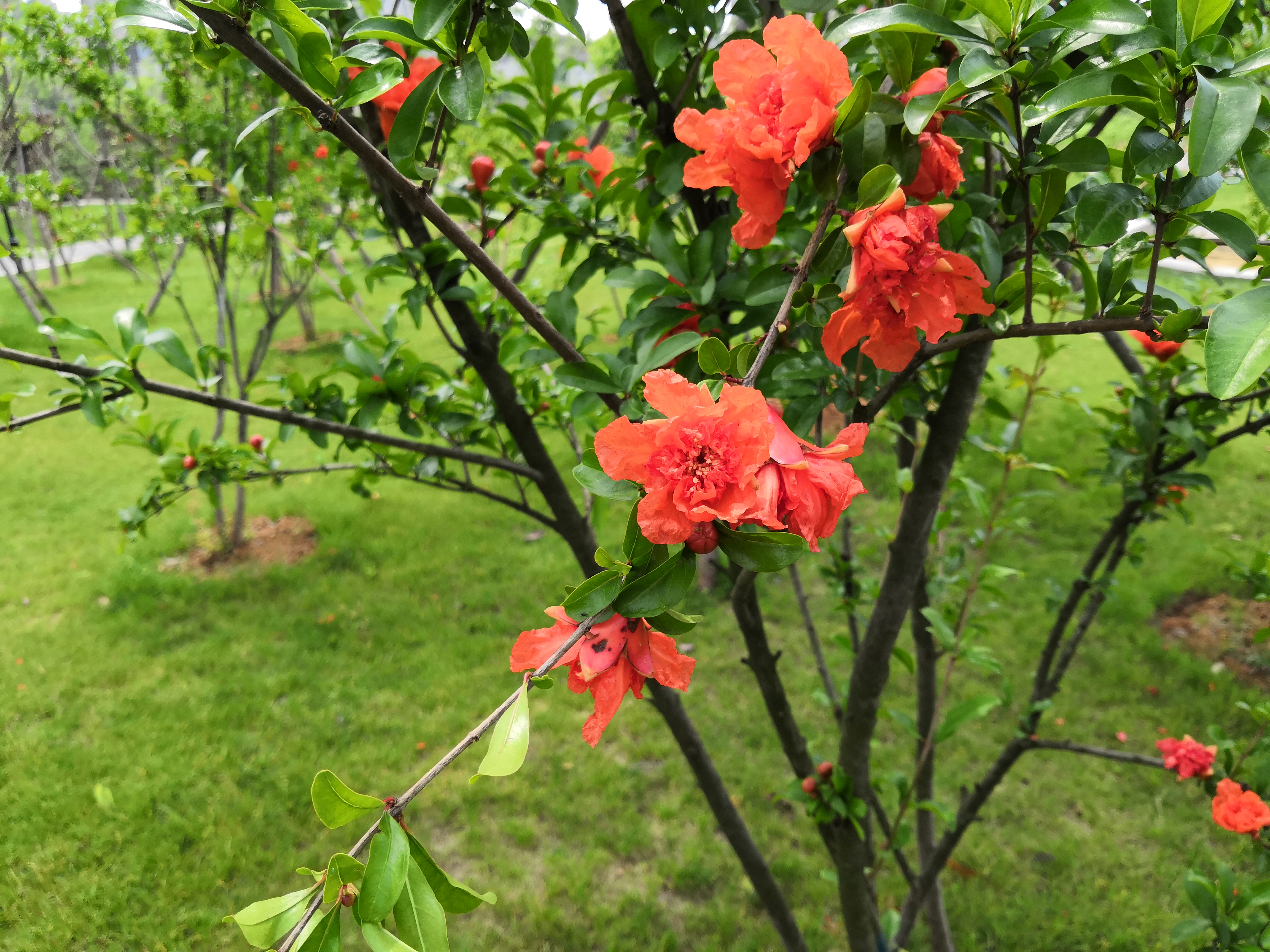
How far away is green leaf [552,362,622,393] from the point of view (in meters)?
1.03

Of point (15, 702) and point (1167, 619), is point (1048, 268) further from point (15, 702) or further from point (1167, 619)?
point (15, 702)

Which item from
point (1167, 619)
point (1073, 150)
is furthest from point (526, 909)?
point (1167, 619)

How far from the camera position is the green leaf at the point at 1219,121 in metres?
0.54

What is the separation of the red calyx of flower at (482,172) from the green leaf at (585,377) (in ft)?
2.62

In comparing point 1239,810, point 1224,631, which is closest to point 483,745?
point 1239,810

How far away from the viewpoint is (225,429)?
657 cm

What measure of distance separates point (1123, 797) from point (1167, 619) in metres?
1.47

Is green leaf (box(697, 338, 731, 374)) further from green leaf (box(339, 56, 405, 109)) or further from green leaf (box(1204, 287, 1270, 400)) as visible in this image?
green leaf (box(339, 56, 405, 109))

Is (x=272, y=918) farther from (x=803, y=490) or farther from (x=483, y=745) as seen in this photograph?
(x=483, y=745)

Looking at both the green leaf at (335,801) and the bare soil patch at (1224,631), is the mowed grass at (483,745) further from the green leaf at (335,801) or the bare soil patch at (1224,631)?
the green leaf at (335,801)

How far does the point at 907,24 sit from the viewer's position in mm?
634

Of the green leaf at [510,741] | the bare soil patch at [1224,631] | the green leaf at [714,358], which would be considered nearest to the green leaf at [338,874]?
the green leaf at [510,741]

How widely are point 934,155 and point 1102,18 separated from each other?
158 millimetres

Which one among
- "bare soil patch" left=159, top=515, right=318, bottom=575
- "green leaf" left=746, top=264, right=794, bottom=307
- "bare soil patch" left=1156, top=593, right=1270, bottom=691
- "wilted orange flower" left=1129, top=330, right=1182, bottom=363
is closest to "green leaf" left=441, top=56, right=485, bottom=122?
"green leaf" left=746, top=264, right=794, bottom=307
